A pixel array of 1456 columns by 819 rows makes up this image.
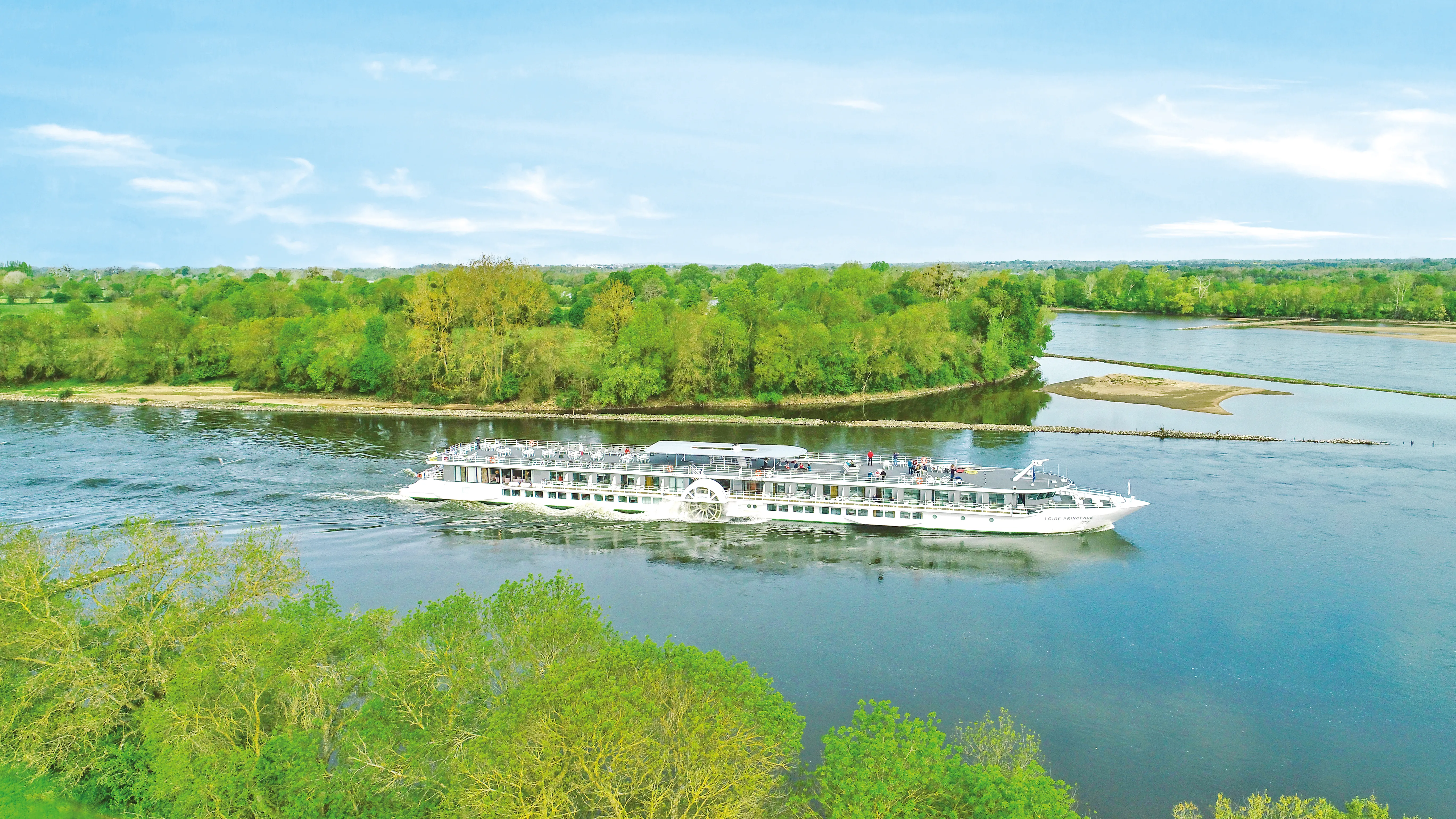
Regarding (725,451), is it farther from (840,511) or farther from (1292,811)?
(1292,811)

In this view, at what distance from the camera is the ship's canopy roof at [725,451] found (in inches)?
2315

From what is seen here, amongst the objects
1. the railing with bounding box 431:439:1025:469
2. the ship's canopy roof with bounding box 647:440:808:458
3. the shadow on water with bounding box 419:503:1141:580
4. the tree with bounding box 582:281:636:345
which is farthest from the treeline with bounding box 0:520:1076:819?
the tree with bounding box 582:281:636:345

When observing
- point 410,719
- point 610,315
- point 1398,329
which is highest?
point 610,315

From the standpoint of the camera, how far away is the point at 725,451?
60.4 m

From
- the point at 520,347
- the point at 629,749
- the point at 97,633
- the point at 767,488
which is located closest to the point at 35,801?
the point at 97,633

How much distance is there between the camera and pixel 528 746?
19.8 meters

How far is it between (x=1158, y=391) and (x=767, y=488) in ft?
224

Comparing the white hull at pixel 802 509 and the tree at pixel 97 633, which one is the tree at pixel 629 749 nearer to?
the tree at pixel 97 633

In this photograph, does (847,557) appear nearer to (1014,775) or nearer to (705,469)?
(705,469)

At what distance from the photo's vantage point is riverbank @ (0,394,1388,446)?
81750mm

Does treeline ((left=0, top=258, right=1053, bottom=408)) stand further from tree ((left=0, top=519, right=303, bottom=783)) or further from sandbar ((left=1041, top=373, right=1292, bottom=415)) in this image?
tree ((left=0, top=519, right=303, bottom=783))

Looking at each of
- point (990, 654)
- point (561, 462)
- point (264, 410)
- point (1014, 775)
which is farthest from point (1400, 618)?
point (264, 410)

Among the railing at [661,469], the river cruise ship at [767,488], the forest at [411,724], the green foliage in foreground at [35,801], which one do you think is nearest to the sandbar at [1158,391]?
the river cruise ship at [767,488]

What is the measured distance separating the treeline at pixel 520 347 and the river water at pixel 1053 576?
57.5 ft
